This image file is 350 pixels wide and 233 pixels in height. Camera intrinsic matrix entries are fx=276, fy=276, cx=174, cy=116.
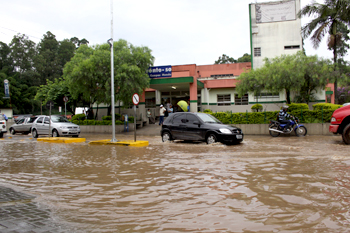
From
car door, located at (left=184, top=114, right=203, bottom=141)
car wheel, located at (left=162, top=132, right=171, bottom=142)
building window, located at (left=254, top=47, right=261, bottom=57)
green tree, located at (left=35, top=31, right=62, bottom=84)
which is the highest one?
green tree, located at (left=35, top=31, right=62, bottom=84)

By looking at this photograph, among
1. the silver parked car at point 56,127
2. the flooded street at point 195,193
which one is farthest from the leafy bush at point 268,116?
the flooded street at point 195,193

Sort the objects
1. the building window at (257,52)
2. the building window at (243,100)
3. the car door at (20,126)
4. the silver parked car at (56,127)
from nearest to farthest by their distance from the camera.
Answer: the silver parked car at (56,127) → the car door at (20,126) → the building window at (243,100) → the building window at (257,52)

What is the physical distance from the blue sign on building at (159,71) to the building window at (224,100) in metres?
6.68

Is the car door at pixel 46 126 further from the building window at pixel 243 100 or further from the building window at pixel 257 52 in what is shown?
the building window at pixel 257 52

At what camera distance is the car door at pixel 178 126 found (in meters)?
13.6

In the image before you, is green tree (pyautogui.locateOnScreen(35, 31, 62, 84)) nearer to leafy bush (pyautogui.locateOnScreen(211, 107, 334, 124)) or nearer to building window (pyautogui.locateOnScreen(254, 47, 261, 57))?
building window (pyautogui.locateOnScreen(254, 47, 261, 57))

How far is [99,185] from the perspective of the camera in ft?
18.9

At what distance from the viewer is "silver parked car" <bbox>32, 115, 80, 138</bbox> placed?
18500 mm

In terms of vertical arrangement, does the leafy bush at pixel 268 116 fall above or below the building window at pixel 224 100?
below

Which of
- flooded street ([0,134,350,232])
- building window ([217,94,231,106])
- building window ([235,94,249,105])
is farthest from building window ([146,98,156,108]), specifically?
flooded street ([0,134,350,232])

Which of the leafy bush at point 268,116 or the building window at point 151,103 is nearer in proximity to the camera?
the leafy bush at point 268,116

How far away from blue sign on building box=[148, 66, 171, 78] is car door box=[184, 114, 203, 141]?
12.2 meters

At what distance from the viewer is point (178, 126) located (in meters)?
13.8

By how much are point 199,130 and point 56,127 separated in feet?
35.3
